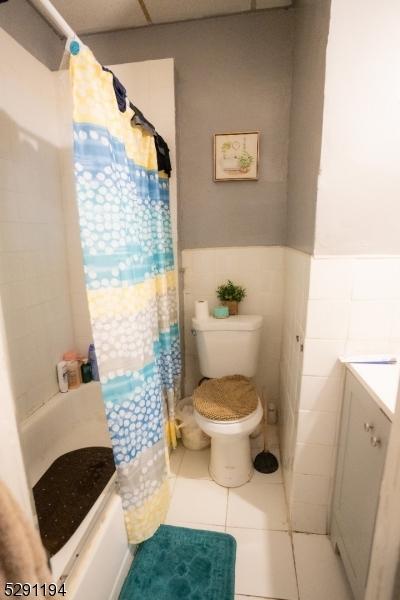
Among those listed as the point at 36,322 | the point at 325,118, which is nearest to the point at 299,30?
the point at 325,118

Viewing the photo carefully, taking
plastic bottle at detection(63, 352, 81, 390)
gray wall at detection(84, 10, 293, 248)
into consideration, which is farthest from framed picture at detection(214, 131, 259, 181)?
plastic bottle at detection(63, 352, 81, 390)

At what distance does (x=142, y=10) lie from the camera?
1522 millimetres

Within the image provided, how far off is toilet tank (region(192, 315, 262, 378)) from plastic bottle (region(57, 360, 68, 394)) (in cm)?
81

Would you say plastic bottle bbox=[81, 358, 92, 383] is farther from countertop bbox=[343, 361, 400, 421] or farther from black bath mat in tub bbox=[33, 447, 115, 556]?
countertop bbox=[343, 361, 400, 421]

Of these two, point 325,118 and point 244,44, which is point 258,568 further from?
point 244,44

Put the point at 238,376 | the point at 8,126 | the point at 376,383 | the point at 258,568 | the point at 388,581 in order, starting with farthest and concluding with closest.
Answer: the point at 238,376
the point at 8,126
the point at 258,568
the point at 376,383
the point at 388,581

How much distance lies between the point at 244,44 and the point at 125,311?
165 centimetres

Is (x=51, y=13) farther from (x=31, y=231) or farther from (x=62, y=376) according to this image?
(x=62, y=376)

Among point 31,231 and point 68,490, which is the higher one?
point 31,231

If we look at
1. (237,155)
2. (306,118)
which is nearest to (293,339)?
(306,118)

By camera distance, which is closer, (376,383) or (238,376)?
(376,383)

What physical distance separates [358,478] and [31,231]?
5.91 ft

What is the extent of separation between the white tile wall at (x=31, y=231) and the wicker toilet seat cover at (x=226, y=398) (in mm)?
880

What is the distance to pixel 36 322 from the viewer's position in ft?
5.10
